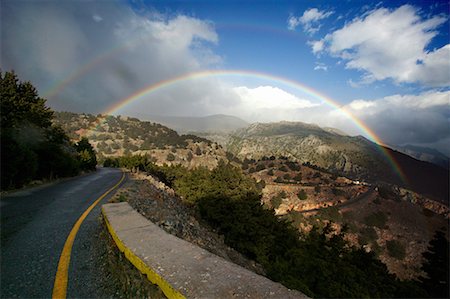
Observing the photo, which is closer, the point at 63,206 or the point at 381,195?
the point at 63,206

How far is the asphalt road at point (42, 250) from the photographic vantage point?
349 centimetres

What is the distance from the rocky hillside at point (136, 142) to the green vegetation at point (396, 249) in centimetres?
6550

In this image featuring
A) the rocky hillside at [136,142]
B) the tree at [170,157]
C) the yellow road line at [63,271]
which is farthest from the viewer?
the rocky hillside at [136,142]

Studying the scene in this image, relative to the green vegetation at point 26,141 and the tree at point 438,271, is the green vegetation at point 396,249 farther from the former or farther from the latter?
the green vegetation at point 26,141

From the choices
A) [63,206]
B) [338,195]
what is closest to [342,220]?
[338,195]

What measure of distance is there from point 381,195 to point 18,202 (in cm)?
8496

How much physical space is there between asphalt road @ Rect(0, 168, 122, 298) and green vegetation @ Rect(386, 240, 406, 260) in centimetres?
Answer: 6018

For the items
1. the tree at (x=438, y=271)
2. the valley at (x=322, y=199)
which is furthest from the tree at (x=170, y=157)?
the tree at (x=438, y=271)

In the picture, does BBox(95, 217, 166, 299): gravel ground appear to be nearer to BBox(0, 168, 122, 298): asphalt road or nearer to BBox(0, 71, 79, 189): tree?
BBox(0, 168, 122, 298): asphalt road

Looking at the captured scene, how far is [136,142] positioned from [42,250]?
117 meters

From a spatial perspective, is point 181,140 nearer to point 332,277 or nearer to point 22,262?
point 332,277

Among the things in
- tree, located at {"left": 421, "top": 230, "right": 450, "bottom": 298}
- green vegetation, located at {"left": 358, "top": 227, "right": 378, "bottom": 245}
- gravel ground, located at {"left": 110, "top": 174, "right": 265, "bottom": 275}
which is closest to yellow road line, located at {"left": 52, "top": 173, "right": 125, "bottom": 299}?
gravel ground, located at {"left": 110, "top": 174, "right": 265, "bottom": 275}

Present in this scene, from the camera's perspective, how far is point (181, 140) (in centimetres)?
12725

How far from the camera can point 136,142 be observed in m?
115
